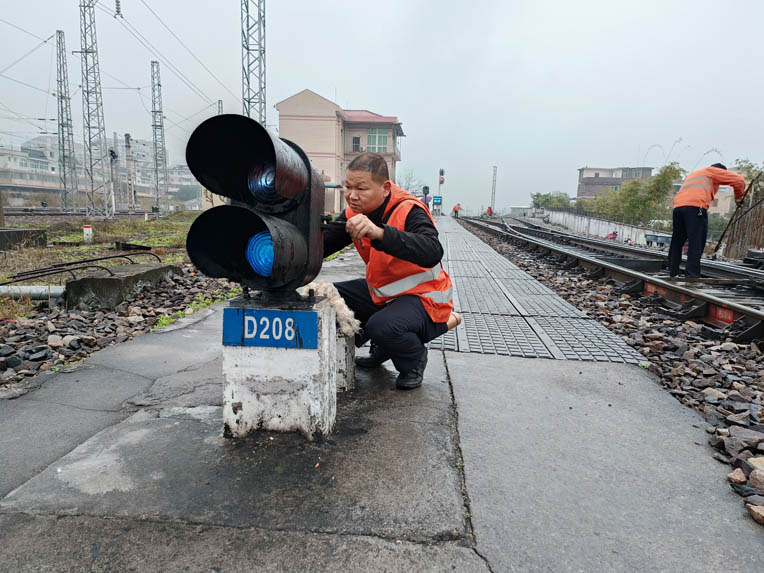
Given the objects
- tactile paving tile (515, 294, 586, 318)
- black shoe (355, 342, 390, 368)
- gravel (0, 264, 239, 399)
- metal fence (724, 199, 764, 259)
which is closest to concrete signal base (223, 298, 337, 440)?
black shoe (355, 342, 390, 368)

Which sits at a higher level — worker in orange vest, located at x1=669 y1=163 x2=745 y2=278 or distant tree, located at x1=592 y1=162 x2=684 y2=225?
distant tree, located at x1=592 y1=162 x2=684 y2=225

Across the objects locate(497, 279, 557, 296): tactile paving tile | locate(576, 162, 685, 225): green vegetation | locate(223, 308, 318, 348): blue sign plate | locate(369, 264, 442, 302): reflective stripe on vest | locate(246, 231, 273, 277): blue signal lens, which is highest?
locate(576, 162, 685, 225): green vegetation

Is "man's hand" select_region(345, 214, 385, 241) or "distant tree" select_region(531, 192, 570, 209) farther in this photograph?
"distant tree" select_region(531, 192, 570, 209)

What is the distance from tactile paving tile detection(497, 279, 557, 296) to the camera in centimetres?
666

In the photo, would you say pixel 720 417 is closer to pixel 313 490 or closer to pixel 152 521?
pixel 313 490

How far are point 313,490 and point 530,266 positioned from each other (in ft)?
31.1

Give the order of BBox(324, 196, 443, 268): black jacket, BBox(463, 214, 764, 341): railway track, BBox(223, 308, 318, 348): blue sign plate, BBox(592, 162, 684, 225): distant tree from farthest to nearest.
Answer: BBox(592, 162, 684, 225): distant tree, BBox(463, 214, 764, 341): railway track, BBox(324, 196, 443, 268): black jacket, BBox(223, 308, 318, 348): blue sign plate

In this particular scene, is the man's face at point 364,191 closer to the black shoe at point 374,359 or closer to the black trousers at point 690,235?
the black shoe at point 374,359

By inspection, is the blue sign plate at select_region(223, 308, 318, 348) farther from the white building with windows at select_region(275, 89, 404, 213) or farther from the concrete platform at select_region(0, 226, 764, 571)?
the white building with windows at select_region(275, 89, 404, 213)

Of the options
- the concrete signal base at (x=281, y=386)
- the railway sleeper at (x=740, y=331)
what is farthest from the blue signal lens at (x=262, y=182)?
the railway sleeper at (x=740, y=331)

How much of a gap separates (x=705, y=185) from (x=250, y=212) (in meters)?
7.48

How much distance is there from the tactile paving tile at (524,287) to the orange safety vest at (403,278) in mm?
3994

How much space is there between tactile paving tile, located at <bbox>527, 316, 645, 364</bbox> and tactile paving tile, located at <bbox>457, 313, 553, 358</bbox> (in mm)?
160

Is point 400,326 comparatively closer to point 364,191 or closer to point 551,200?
point 364,191
